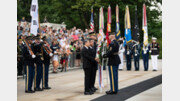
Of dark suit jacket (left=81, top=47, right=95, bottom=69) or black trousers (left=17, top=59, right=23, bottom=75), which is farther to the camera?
black trousers (left=17, top=59, right=23, bottom=75)

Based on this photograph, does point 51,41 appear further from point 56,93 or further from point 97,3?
point 97,3

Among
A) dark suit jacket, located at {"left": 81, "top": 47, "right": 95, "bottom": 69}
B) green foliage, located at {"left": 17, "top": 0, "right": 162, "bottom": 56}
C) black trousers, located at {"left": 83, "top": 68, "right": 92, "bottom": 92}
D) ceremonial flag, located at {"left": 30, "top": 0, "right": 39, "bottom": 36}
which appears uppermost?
green foliage, located at {"left": 17, "top": 0, "right": 162, "bottom": 56}

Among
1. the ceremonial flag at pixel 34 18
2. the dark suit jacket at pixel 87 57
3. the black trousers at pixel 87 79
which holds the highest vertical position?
the ceremonial flag at pixel 34 18

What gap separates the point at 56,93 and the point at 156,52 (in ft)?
32.4

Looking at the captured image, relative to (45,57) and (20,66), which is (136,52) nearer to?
(20,66)

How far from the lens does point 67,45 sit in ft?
65.3

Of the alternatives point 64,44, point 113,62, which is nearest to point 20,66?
point 64,44

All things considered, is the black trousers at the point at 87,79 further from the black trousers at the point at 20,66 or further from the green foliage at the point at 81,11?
the green foliage at the point at 81,11

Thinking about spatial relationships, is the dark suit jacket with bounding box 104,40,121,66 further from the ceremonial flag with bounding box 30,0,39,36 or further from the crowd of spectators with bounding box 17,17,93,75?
the crowd of spectators with bounding box 17,17,93,75

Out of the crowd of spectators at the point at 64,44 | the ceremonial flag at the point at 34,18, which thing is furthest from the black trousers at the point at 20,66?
Answer: the ceremonial flag at the point at 34,18

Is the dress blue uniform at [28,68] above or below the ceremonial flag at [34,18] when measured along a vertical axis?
below

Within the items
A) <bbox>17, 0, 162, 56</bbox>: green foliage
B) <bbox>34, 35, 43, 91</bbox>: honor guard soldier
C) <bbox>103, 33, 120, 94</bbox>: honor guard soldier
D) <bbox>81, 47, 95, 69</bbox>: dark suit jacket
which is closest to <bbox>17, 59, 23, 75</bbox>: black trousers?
<bbox>34, 35, 43, 91</bbox>: honor guard soldier

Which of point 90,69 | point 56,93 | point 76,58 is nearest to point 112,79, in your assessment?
point 90,69

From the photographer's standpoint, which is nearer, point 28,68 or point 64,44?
point 28,68
